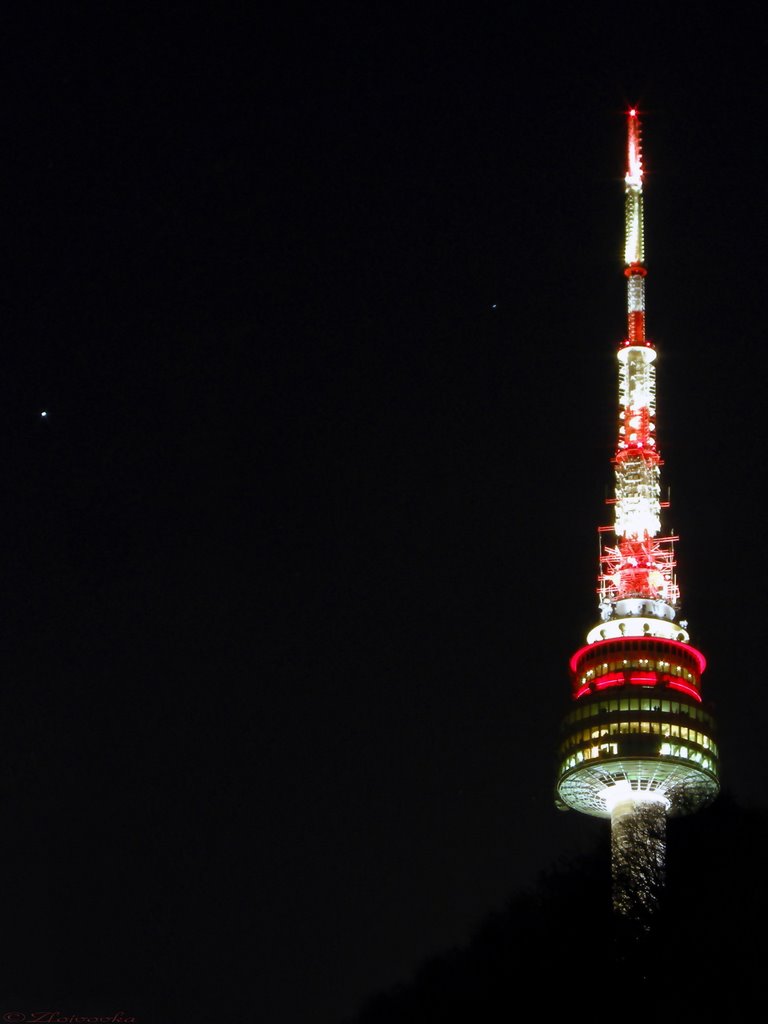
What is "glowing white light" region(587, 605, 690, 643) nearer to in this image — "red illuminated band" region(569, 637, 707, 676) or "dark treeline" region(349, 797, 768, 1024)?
"red illuminated band" region(569, 637, 707, 676)

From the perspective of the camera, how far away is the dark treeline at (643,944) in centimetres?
5800

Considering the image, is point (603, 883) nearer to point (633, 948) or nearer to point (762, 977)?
point (633, 948)

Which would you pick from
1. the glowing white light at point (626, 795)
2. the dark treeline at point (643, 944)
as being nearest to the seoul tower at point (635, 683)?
the glowing white light at point (626, 795)

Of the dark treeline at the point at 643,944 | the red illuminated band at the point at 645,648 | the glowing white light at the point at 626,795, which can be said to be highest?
the red illuminated band at the point at 645,648

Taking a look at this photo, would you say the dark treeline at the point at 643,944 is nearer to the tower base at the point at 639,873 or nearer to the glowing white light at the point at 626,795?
the tower base at the point at 639,873

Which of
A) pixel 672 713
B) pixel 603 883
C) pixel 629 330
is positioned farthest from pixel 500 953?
pixel 629 330

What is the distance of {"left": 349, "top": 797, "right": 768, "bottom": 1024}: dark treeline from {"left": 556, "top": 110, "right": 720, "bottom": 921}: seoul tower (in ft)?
150

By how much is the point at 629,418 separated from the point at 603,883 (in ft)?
274

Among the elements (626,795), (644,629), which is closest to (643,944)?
(626,795)

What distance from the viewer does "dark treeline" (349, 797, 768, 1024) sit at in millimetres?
58000

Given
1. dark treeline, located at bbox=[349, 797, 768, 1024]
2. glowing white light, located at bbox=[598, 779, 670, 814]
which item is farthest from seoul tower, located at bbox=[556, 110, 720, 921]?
dark treeline, located at bbox=[349, 797, 768, 1024]

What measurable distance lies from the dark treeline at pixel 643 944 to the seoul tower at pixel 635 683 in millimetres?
45594

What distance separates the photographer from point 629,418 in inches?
6102

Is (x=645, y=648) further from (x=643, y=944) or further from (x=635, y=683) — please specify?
(x=643, y=944)
